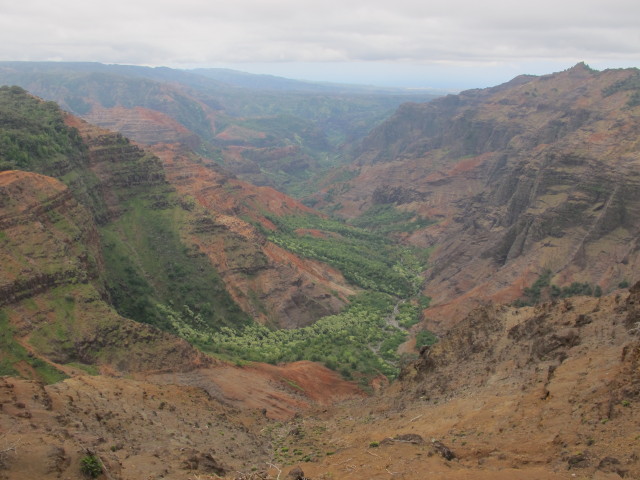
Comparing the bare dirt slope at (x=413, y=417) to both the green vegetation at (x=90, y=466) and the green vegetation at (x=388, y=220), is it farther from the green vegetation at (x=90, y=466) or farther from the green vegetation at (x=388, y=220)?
the green vegetation at (x=388, y=220)

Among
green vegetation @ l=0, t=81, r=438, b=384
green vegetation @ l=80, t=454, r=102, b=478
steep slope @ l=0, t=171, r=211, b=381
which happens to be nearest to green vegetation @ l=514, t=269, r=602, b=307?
green vegetation @ l=0, t=81, r=438, b=384

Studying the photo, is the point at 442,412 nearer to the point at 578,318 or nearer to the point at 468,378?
the point at 468,378

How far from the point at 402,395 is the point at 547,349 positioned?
12250 mm

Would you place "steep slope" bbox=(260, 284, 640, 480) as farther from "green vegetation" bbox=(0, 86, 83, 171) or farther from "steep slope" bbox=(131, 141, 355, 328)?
"green vegetation" bbox=(0, 86, 83, 171)

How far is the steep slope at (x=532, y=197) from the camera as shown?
75.9 m

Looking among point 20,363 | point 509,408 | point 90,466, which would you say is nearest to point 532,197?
point 509,408

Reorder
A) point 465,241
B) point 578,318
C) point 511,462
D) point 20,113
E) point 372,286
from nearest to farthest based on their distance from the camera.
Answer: point 511,462
point 578,318
point 20,113
point 372,286
point 465,241

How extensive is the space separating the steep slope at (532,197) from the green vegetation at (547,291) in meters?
1.18

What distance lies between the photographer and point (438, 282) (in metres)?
98.9

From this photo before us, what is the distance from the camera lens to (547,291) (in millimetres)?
74812

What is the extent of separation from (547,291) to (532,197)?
951 inches

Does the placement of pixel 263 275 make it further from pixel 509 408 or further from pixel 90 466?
pixel 90 466

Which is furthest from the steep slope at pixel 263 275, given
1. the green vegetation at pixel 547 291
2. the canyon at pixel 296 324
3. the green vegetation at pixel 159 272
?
the green vegetation at pixel 547 291

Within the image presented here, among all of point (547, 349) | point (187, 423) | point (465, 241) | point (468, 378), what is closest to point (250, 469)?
point (187, 423)
